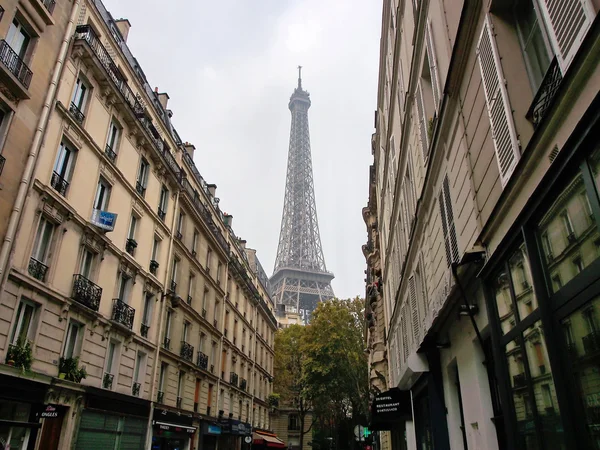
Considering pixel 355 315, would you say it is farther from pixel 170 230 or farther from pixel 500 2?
pixel 500 2

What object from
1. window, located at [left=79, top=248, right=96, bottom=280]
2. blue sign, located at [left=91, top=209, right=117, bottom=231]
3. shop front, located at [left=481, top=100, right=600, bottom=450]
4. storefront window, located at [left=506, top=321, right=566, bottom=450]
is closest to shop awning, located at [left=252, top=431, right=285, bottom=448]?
window, located at [left=79, top=248, right=96, bottom=280]

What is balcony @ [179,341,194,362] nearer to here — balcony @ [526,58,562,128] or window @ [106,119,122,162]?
window @ [106,119,122,162]

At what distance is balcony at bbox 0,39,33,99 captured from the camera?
13.3 metres

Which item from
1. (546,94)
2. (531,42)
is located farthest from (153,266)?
(546,94)

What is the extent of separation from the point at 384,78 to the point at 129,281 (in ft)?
44.1

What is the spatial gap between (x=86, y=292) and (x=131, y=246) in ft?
13.2

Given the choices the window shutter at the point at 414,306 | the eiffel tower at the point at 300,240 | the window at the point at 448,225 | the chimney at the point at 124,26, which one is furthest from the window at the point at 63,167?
the eiffel tower at the point at 300,240

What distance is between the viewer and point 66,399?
1554cm

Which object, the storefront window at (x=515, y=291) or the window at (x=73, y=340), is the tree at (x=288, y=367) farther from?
the storefront window at (x=515, y=291)

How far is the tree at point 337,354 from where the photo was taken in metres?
40.3

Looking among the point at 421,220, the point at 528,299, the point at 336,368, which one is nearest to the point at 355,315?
the point at 336,368

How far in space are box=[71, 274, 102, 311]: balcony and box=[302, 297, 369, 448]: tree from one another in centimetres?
2529

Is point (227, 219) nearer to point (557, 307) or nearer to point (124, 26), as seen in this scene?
point (124, 26)

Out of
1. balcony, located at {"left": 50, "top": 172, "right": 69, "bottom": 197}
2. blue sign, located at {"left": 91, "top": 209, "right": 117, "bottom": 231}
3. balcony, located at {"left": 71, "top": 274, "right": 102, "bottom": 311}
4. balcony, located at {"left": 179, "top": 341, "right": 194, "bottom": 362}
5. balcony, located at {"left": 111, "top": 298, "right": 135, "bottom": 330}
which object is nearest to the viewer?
balcony, located at {"left": 50, "top": 172, "right": 69, "bottom": 197}
